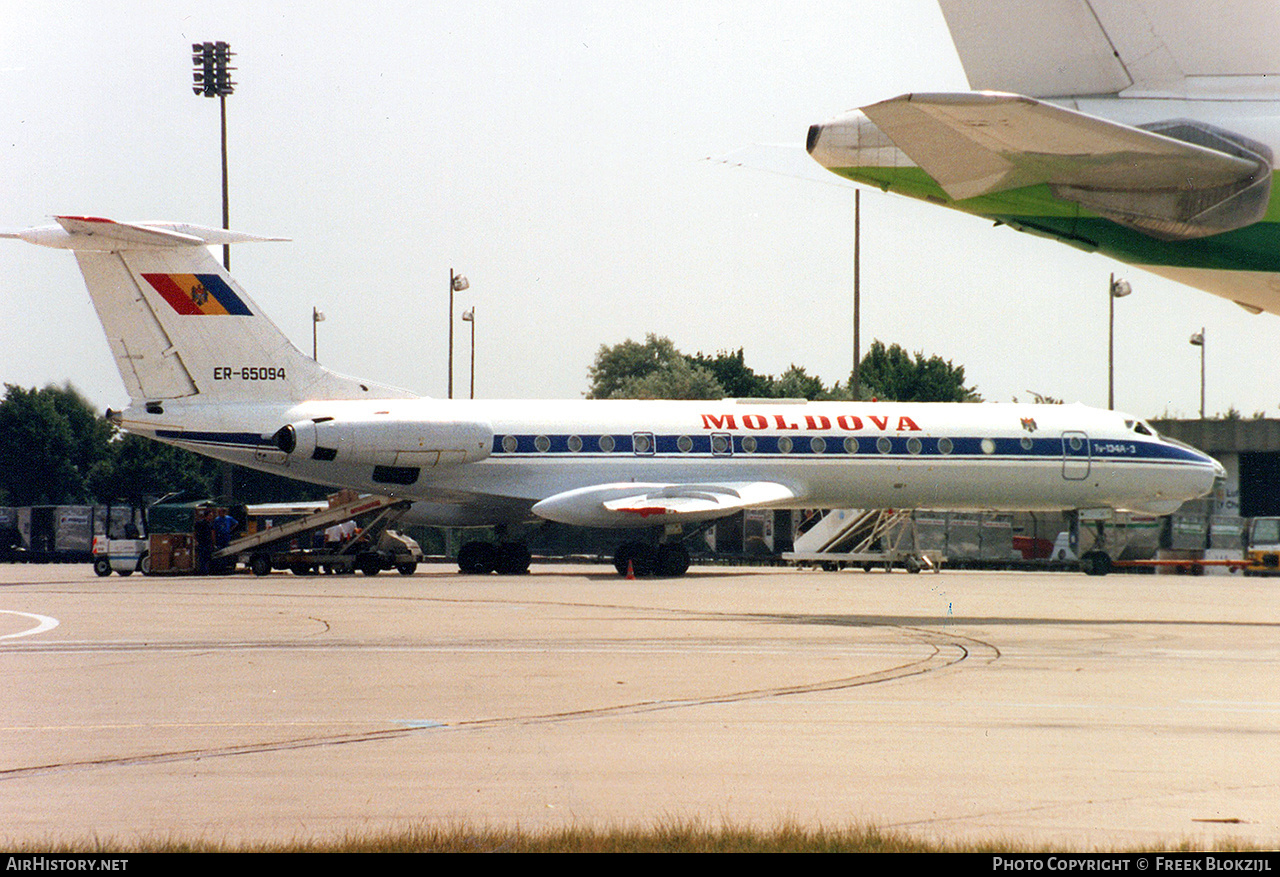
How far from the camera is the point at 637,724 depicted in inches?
366

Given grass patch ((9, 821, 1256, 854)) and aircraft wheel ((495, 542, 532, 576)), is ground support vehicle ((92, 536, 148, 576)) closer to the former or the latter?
aircraft wheel ((495, 542, 532, 576))

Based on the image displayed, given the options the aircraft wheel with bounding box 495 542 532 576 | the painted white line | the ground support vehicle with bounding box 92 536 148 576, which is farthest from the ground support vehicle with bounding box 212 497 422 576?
the painted white line

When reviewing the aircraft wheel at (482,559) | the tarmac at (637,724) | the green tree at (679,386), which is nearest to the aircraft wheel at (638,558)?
the aircraft wheel at (482,559)

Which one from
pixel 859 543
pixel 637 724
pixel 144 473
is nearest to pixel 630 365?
pixel 144 473

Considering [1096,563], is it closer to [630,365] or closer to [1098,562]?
[1098,562]

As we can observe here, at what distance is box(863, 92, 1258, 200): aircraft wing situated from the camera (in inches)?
396

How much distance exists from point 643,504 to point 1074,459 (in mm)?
10478

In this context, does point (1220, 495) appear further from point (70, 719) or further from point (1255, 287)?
point (70, 719)

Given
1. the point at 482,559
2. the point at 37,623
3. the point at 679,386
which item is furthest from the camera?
the point at 679,386

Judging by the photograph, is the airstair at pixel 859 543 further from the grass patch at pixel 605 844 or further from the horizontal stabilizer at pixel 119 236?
the grass patch at pixel 605 844

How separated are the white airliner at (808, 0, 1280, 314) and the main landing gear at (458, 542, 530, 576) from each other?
21.8 meters

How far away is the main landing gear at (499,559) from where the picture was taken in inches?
1304
